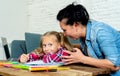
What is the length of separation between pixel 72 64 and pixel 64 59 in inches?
4.1

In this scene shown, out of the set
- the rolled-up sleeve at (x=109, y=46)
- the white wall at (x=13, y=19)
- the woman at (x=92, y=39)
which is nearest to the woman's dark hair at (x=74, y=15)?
the woman at (x=92, y=39)

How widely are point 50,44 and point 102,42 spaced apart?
39 centimetres

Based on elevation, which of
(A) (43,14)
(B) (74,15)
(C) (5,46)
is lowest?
(C) (5,46)

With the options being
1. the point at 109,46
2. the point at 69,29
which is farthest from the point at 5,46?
the point at 109,46

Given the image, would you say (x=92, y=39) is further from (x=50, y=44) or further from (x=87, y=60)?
(x=50, y=44)

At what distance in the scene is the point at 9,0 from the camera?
3.43 meters

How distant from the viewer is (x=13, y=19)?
3467 mm

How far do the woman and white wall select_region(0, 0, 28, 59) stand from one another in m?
1.94

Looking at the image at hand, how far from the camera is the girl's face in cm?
164

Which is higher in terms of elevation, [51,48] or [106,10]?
[106,10]

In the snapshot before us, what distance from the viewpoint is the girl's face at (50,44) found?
1640 mm

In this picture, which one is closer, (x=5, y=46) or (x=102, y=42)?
(x=102, y=42)

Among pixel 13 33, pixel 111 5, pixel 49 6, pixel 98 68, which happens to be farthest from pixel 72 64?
pixel 13 33

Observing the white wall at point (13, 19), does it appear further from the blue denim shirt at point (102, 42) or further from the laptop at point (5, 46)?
the blue denim shirt at point (102, 42)
